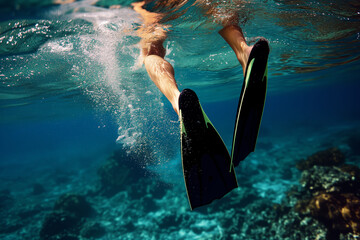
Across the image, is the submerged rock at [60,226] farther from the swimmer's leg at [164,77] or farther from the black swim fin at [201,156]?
the swimmer's leg at [164,77]

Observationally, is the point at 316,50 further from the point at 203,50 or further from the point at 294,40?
the point at 203,50

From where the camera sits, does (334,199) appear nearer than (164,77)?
No

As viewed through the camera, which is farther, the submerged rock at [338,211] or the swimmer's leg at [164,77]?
the submerged rock at [338,211]

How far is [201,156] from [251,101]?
3.38 feet

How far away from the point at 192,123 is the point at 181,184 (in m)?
14.6

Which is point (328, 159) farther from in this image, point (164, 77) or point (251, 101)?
point (164, 77)

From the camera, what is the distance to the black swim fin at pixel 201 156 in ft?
6.98

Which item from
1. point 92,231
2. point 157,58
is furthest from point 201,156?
point 92,231

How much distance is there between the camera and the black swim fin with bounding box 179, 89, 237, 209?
2.13 metres

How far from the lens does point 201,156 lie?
2361 millimetres

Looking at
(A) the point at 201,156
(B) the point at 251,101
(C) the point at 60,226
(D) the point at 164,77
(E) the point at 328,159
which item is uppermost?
(D) the point at 164,77

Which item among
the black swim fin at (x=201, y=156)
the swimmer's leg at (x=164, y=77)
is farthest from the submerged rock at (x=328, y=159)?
the swimmer's leg at (x=164, y=77)

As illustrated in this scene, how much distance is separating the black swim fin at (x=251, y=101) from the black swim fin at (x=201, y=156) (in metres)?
0.22

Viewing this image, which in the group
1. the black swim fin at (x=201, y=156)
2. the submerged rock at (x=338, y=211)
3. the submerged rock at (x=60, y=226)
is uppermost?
the black swim fin at (x=201, y=156)
